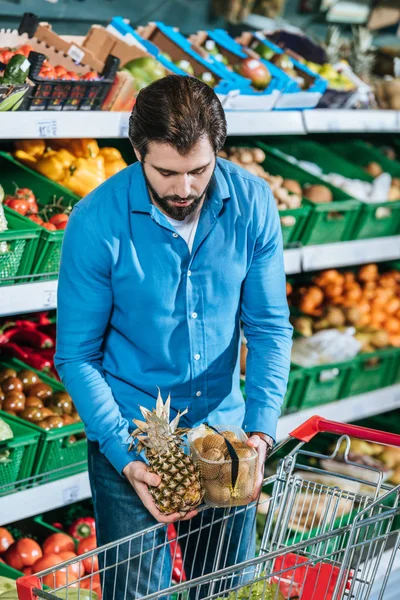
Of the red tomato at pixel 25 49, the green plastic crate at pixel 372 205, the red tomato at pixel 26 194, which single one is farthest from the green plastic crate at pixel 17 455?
the green plastic crate at pixel 372 205

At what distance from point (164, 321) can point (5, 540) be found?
4.62 ft

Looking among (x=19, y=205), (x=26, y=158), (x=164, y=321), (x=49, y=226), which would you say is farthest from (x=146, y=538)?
(x=26, y=158)

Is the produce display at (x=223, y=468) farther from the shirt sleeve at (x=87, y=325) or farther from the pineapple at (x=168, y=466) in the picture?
the shirt sleeve at (x=87, y=325)

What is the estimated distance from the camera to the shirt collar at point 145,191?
194cm

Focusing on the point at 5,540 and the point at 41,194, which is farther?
the point at 41,194

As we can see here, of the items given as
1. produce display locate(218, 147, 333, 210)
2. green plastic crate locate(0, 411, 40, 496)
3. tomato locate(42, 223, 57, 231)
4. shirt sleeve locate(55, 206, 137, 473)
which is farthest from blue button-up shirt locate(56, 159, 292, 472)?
produce display locate(218, 147, 333, 210)

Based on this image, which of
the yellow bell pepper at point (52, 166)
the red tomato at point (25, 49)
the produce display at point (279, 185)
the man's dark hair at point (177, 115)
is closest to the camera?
the man's dark hair at point (177, 115)

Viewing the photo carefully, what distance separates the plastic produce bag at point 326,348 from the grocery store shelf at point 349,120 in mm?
918

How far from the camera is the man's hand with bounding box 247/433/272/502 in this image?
5.96 ft

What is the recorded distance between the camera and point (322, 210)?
3.58m

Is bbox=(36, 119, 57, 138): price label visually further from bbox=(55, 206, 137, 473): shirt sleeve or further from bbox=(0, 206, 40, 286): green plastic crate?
bbox=(55, 206, 137, 473): shirt sleeve

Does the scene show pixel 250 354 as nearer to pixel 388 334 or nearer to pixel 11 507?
pixel 11 507

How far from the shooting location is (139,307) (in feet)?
6.48

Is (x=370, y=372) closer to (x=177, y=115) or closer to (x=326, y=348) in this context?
(x=326, y=348)
